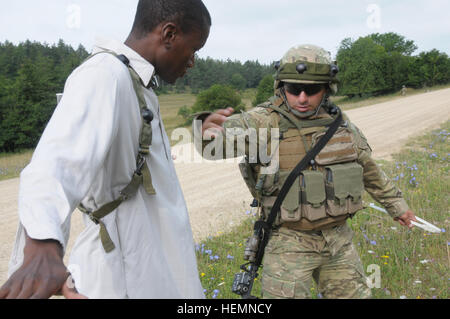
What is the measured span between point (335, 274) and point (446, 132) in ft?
38.9

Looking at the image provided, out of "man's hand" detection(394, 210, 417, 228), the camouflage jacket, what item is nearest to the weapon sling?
the camouflage jacket

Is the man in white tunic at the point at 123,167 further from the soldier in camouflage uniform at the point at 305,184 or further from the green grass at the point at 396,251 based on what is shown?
the green grass at the point at 396,251

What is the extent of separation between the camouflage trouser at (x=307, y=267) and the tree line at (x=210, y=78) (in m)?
1.39

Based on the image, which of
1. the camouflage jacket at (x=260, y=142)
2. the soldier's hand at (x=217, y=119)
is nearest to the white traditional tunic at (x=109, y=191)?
the soldier's hand at (x=217, y=119)

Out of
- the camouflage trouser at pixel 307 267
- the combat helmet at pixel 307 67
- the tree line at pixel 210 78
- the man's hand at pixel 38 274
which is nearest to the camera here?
the man's hand at pixel 38 274

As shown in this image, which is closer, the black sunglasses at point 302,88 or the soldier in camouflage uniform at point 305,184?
the soldier in camouflage uniform at point 305,184

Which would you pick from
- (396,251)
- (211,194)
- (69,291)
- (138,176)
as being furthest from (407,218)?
(211,194)

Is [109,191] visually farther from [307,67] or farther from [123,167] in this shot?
[307,67]

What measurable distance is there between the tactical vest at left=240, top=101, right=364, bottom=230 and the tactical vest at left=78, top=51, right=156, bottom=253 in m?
1.41

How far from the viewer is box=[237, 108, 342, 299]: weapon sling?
2.95 metres

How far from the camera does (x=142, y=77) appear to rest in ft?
5.81

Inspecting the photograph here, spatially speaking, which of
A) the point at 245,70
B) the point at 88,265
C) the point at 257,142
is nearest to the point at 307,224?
the point at 257,142

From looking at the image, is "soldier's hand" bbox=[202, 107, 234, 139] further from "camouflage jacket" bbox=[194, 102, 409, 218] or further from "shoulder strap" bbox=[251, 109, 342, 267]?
"shoulder strap" bbox=[251, 109, 342, 267]

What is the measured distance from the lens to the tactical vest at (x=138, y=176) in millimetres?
1618
